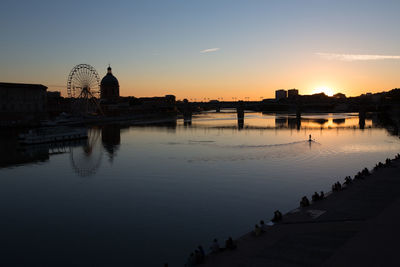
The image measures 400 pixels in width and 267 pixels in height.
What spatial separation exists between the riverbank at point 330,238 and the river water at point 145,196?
373 centimetres

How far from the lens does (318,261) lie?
17234 millimetres

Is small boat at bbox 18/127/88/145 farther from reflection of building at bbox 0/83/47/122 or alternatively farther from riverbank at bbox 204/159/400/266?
riverbank at bbox 204/159/400/266

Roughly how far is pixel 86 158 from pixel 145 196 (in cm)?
3027

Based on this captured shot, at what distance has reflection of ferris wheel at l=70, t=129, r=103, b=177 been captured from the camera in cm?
5048

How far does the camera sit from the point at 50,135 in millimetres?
83625

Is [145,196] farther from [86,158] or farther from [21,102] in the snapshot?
[21,102]

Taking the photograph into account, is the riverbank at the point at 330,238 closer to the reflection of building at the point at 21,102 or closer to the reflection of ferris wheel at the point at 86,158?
the reflection of ferris wheel at the point at 86,158

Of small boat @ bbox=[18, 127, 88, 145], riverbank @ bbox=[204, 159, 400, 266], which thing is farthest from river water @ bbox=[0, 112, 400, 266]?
small boat @ bbox=[18, 127, 88, 145]

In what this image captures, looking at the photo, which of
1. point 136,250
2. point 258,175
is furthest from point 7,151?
point 136,250

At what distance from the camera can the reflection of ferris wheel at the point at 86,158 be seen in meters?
50.5

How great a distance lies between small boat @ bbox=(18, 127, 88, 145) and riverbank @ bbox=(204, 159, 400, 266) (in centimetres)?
6825

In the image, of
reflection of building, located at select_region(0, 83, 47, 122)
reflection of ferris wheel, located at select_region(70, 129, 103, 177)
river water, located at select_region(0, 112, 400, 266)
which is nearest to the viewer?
river water, located at select_region(0, 112, 400, 266)

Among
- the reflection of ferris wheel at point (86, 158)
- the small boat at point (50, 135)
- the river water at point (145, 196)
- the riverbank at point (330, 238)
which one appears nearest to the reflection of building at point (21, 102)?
the small boat at point (50, 135)

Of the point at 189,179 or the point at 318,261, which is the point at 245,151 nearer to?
the point at 189,179
